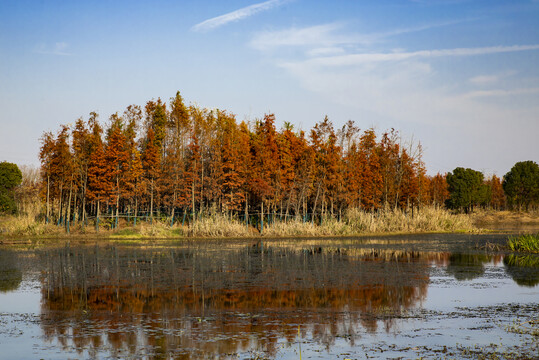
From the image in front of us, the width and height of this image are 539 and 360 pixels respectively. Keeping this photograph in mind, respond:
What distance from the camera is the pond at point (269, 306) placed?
1047 cm

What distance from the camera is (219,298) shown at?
16.3m

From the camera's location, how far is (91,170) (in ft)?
152

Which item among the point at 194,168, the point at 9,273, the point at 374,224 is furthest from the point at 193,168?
the point at 9,273

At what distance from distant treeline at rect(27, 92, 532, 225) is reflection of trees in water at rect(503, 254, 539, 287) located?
2199 cm

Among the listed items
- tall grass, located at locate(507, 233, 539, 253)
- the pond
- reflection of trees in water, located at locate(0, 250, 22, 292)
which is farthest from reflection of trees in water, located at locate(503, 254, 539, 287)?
reflection of trees in water, located at locate(0, 250, 22, 292)

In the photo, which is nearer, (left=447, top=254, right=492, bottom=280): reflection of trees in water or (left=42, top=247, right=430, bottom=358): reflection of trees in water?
(left=42, top=247, right=430, bottom=358): reflection of trees in water

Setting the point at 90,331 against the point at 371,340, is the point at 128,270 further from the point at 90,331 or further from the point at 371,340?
the point at 371,340

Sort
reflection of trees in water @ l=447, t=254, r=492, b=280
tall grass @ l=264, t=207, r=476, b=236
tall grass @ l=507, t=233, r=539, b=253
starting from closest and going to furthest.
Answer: reflection of trees in water @ l=447, t=254, r=492, b=280
tall grass @ l=507, t=233, r=539, b=253
tall grass @ l=264, t=207, r=476, b=236

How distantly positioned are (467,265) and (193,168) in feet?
93.0

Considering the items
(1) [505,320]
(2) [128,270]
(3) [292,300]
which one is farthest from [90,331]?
(2) [128,270]

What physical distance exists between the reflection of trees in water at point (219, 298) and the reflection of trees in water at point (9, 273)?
43.3 inches

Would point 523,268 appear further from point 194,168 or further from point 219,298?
point 194,168

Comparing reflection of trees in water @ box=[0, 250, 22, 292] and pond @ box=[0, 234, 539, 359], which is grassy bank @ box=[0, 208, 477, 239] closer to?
reflection of trees in water @ box=[0, 250, 22, 292]

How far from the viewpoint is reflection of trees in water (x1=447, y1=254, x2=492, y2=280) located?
21.3m
